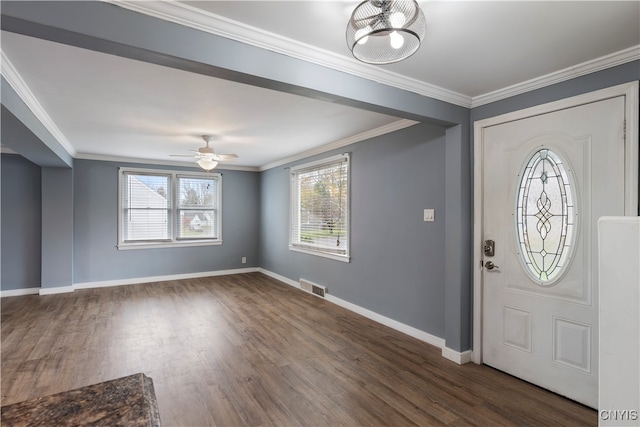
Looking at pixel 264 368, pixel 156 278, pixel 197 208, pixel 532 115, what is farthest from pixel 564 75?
pixel 156 278

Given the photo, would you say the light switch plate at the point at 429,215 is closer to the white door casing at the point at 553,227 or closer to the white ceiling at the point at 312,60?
the white door casing at the point at 553,227

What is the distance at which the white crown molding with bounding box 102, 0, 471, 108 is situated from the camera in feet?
5.32

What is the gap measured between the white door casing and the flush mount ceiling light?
1.67 metres

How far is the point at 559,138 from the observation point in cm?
244

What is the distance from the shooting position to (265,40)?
1924 mm

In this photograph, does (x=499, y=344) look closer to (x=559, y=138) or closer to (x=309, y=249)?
(x=559, y=138)

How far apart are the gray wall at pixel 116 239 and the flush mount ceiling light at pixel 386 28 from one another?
5.96m

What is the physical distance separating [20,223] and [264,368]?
17.3 ft

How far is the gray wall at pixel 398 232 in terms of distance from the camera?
3354 mm

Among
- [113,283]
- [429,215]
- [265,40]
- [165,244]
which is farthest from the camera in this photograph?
[165,244]

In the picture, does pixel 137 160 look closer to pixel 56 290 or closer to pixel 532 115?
pixel 56 290

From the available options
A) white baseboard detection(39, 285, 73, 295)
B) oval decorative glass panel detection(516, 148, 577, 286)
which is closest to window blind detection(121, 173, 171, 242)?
white baseboard detection(39, 285, 73, 295)

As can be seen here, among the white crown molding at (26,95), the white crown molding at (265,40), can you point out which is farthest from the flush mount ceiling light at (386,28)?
the white crown molding at (26,95)

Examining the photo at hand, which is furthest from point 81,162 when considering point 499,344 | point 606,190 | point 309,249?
point 606,190
